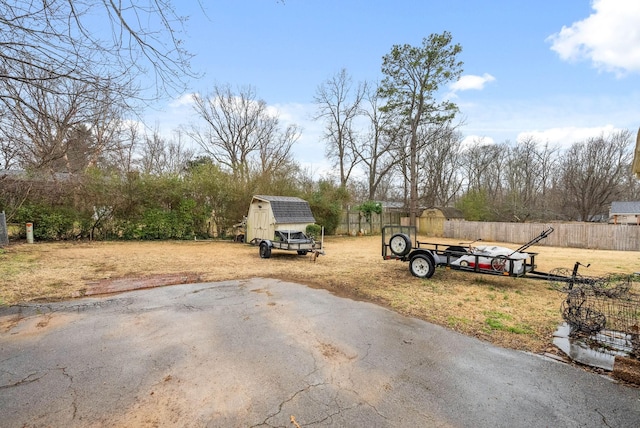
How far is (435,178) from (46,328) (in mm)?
34954

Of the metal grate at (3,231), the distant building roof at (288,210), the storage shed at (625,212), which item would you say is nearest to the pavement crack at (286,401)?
Result: the distant building roof at (288,210)

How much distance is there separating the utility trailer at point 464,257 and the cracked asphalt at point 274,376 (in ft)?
10.7

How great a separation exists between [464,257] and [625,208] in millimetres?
33630

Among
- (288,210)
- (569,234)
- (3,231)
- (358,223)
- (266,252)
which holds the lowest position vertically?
(266,252)

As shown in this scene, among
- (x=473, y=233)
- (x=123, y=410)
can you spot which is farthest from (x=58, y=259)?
(x=473, y=233)

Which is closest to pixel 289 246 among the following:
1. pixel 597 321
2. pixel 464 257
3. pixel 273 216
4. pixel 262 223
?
pixel 273 216

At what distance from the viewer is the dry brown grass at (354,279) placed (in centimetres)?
509

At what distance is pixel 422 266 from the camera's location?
820 cm

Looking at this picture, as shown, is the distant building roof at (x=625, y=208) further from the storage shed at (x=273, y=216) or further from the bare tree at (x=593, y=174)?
the storage shed at (x=273, y=216)

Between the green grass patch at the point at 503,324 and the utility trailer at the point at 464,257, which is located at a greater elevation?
the utility trailer at the point at 464,257

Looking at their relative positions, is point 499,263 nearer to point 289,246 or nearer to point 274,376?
point 274,376

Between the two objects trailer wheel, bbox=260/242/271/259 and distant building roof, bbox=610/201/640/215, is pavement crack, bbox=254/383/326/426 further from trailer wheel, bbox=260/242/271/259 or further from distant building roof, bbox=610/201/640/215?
distant building roof, bbox=610/201/640/215

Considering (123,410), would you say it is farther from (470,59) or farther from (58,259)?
(470,59)

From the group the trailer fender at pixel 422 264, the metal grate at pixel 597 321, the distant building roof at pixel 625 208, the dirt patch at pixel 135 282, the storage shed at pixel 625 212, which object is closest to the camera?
the metal grate at pixel 597 321
